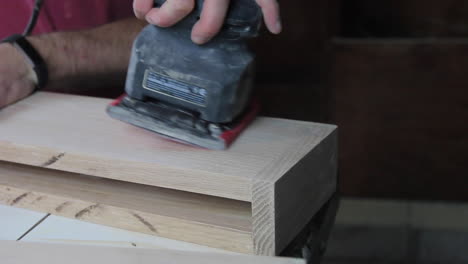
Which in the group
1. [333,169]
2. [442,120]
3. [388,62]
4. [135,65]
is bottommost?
[442,120]

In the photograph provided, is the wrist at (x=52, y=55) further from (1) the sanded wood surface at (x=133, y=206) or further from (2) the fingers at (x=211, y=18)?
(2) the fingers at (x=211, y=18)

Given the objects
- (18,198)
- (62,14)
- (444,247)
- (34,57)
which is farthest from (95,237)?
(444,247)

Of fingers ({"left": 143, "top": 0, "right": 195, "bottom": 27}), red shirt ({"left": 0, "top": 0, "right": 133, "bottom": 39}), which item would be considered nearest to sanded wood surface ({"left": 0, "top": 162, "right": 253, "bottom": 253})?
fingers ({"left": 143, "top": 0, "right": 195, "bottom": 27})

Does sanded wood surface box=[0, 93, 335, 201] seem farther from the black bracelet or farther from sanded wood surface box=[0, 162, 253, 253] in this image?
the black bracelet

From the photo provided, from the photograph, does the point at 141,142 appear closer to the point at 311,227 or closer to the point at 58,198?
the point at 58,198

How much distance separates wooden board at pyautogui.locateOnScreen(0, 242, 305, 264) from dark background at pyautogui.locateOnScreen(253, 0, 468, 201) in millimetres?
1529

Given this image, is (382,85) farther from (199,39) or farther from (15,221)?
(15,221)

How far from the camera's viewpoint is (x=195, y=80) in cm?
87

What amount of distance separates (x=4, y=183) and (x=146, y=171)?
256 mm

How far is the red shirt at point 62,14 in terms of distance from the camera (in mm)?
1386

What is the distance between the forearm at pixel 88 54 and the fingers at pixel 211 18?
0.53m

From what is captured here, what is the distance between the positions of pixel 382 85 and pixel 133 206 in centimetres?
151

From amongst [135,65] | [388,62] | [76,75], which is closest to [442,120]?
[388,62]

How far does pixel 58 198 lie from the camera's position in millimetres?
907
